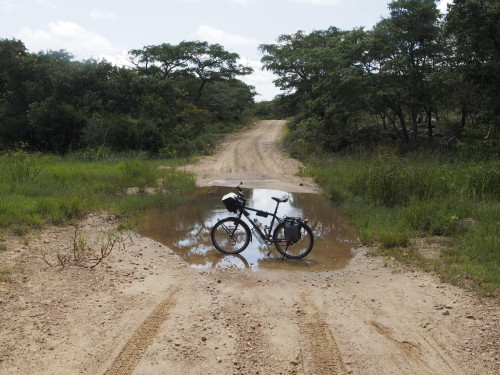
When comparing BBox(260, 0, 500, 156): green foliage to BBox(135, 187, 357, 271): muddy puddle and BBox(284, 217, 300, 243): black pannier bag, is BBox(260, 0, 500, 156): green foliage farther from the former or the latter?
BBox(284, 217, 300, 243): black pannier bag

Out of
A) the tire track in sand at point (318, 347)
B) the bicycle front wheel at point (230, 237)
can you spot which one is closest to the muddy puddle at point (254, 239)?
the bicycle front wheel at point (230, 237)

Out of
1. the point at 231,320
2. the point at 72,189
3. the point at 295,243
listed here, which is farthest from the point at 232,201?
the point at 72,189

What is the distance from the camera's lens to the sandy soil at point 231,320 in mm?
3779

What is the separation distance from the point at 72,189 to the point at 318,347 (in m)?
8.92

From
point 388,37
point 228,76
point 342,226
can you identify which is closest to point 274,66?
point 228,76

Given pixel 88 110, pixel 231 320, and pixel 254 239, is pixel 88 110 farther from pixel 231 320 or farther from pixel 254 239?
pixel 231 320

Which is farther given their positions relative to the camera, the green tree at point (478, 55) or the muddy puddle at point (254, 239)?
the green tree at point (478, 55)

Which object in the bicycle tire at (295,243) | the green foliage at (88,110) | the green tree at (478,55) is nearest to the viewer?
the bicycle tire at (295,243)

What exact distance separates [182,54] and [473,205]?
2475 cm

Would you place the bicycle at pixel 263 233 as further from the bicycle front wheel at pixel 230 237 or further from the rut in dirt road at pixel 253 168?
the rut in dirt road at pixel 253 168

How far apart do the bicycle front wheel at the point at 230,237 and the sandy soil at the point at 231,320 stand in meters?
0.81

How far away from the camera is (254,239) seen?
828cm

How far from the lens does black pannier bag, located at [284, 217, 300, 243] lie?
271 inches

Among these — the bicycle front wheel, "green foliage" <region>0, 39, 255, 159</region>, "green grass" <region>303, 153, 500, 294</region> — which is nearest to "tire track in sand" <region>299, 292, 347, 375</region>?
"green grass" <region>303, 153, 500, 294</region>
